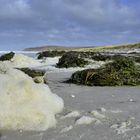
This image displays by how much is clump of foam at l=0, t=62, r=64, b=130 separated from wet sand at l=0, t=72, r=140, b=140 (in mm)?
114

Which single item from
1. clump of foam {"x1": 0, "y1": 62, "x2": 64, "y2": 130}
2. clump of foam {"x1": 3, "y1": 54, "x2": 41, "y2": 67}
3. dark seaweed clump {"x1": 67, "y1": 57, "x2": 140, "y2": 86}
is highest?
clump of foam {"x1": 0, "y1": 62, "x2": 64, "y2": 130}

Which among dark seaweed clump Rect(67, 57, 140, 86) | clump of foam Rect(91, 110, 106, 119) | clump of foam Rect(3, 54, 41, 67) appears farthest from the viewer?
clump of foam Rect(3, 54, 41, 67)

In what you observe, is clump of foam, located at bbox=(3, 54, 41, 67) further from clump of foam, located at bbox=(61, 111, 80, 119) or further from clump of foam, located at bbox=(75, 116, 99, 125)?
clump of foam, located at bbox=(75, 116, 99, 125)

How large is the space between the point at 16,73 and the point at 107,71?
4.35m

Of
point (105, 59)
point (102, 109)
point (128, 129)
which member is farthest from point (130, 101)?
point (105, 59)

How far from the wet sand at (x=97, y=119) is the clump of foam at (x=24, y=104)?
11cm

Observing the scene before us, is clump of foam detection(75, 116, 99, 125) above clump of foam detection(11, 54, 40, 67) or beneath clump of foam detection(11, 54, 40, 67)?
above

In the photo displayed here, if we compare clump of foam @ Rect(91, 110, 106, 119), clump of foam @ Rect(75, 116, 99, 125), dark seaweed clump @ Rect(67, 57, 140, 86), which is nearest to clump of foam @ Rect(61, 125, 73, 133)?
clump of foam @ Rect(75, 116, 99, 125)

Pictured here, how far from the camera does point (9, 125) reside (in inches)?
177

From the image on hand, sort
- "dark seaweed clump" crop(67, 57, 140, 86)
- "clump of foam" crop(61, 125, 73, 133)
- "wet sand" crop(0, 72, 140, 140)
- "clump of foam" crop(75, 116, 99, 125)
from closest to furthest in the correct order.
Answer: "wet sand" crop(0, 72, 140, 140) < "clump of foam" crop(61, 125, 73, 133) < "clump of foam" crop(75, 116, 99, 125) < "dark seaweed clump" crop(67, 57, 140, 86)

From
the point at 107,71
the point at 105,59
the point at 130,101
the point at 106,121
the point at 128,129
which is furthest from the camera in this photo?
the point at 105,59

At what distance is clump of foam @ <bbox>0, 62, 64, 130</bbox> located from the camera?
14.9ft

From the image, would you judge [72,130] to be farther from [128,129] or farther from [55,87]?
[55,87]

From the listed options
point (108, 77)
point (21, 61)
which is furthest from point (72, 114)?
point (21, 61)
